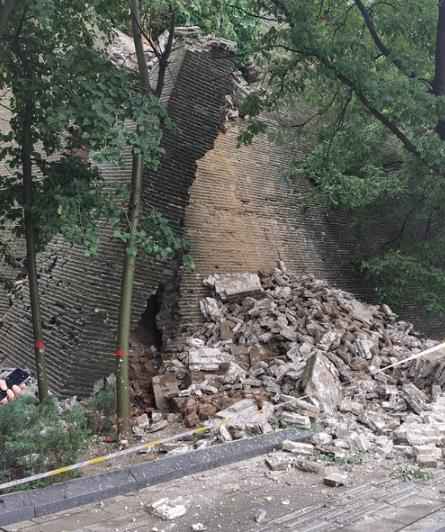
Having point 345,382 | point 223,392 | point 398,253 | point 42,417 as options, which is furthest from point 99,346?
point 398,253

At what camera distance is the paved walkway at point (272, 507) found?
4473 mm

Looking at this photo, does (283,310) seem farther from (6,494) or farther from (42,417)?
(6,494)

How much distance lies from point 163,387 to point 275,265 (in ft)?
13.7

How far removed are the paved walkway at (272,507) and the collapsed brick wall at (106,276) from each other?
3.48 m

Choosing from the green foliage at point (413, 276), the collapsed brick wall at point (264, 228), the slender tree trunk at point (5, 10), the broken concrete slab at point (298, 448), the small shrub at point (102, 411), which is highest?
the slender tree trunk at point (5, 10)

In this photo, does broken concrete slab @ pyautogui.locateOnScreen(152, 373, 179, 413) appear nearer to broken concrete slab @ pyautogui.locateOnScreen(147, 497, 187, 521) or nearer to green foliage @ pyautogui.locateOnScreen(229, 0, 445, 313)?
broken concrete slab @ pyautogui.locateOnScreen(147, 497, 187, 521)

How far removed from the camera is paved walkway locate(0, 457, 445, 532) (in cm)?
447

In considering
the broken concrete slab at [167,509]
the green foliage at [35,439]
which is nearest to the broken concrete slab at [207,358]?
the green foliage at [35,439]

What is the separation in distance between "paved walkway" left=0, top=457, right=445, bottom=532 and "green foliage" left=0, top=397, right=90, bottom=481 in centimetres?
65

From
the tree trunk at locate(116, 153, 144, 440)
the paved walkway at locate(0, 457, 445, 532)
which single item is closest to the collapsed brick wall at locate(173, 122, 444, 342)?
the tree trunk at locate(116, 153, 144, 440)

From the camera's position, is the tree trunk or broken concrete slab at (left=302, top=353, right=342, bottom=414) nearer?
the tree trunk

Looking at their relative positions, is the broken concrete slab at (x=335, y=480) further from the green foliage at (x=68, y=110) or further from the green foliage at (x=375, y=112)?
the green foliage at (x=375, y=112)

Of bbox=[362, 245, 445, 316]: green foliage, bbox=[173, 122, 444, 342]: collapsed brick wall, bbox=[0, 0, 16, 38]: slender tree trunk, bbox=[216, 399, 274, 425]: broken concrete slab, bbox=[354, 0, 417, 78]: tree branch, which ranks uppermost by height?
bbox=[354, 0, 417, 78]: tree branch

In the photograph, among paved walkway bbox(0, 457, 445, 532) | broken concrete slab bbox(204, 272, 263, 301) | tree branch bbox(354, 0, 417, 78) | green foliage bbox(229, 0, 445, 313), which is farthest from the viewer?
broken concrete slab bbox(204, 272, 263, 301)
